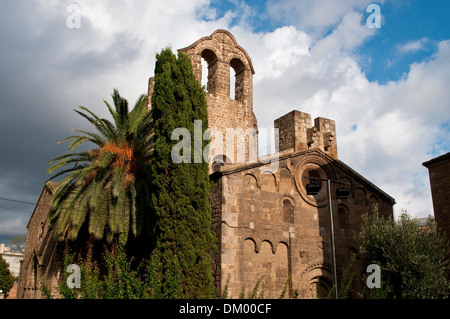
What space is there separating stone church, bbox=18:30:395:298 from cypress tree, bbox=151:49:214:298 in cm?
77

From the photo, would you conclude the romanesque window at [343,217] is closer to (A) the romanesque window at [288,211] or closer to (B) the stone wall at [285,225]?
(B) the stone wall at [285,225]

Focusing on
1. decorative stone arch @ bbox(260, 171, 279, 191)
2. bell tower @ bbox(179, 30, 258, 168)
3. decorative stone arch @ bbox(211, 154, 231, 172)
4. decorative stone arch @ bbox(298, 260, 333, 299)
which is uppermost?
bell tower @ bbox(179, 30, 258, 168)

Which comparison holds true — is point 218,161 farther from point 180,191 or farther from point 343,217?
point 180,191

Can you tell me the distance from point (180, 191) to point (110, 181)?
3579mm

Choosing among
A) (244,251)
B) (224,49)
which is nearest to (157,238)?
(244,251)

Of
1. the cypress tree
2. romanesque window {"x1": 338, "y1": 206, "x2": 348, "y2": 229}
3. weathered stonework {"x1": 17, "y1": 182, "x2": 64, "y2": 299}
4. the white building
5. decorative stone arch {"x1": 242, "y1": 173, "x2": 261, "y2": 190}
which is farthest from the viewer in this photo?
the white building

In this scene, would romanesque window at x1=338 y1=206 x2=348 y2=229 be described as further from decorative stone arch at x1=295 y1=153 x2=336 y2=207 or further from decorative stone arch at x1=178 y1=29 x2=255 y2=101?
decorative stone arch at x1=178 y1=29 x2=255 y2=101

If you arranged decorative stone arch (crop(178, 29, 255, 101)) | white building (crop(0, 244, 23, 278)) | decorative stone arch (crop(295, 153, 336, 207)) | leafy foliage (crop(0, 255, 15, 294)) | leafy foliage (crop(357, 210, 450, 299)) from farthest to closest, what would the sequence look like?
white building (crop(0, 244, 23, 278)) → leafy foliage (crop(0, 255, 15, 294)) → decorative stone arch (crop(178, 29, 255, 101)) → decorative stone arch (crop(295, 153, 336, 207)) → leafy foliage (crop(357, 210, 450, 299))

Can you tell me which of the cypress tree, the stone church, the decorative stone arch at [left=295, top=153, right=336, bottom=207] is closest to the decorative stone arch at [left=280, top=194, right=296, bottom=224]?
the stone church

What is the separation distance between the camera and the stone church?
1273cm

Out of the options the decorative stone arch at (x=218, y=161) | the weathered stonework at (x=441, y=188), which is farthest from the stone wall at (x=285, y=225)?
the decorative stone arch at (x=218, y=161)

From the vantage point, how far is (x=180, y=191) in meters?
12.1

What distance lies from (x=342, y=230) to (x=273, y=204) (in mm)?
3131
